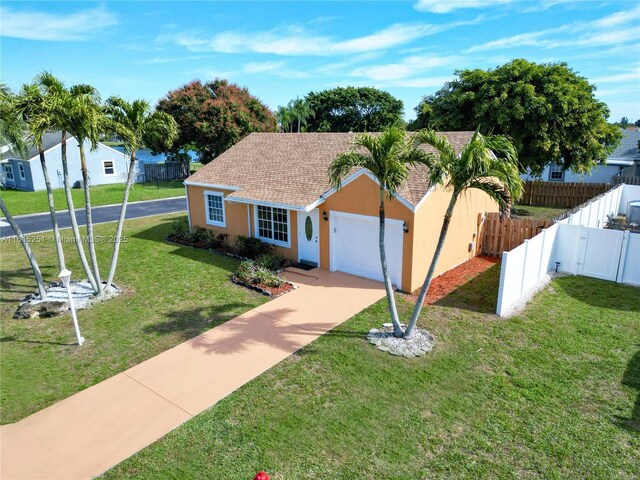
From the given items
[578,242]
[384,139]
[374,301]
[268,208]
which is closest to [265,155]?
[268,208]

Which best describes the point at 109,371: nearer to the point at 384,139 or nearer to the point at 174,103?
the point at 384,139

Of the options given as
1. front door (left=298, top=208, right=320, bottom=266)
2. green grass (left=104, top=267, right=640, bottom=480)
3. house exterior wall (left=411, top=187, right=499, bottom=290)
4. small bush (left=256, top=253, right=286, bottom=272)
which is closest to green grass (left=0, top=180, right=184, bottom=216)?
small bush (left=256, top=253, right=286, bottom=272)

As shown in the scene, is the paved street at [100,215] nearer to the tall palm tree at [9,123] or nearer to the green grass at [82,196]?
the green grass at [82,196]

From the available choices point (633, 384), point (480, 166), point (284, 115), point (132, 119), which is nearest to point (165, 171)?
point (284, 115)

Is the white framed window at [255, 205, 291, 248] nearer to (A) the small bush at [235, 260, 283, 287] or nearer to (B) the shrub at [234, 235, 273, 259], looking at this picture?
(B) the shrub at [234, 235, 273, 259]

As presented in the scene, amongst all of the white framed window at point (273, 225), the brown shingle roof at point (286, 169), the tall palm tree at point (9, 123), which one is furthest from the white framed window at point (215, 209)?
the tall palm tree at point (9, 123)
